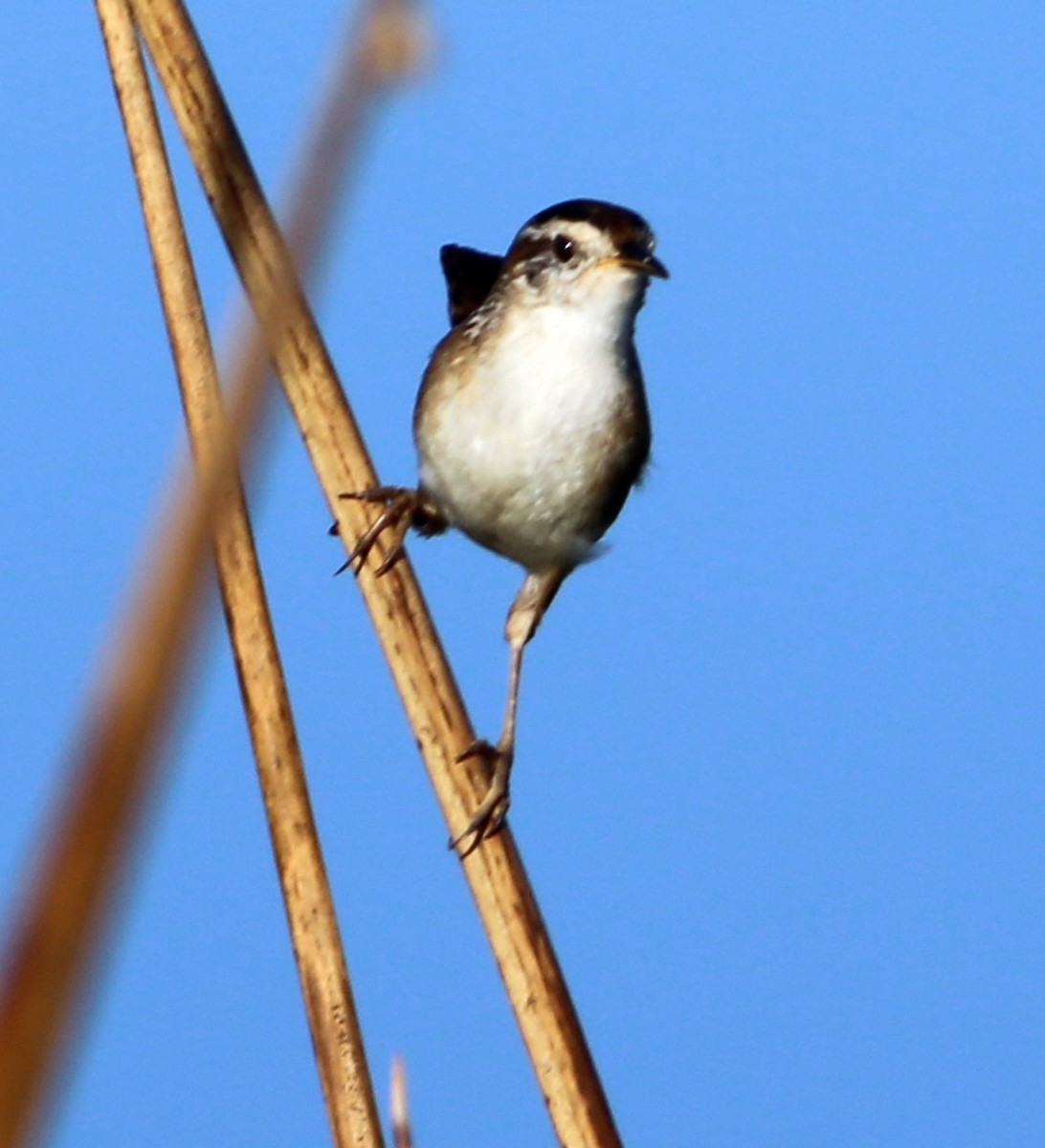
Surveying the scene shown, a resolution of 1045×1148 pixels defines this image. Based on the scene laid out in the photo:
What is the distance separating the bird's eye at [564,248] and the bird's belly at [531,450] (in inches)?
8.0

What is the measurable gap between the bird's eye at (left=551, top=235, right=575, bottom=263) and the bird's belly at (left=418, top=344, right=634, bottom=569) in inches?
8.0

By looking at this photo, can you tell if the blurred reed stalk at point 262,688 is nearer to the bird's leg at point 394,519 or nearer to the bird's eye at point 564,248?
the bird's leg at point 394,519

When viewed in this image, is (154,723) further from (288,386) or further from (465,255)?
(465,255)

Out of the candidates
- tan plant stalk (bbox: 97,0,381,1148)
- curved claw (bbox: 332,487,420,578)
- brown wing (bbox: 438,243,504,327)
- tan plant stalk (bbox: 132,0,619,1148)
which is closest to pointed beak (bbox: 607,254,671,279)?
brown wing (bbox: 438,243,504,327)

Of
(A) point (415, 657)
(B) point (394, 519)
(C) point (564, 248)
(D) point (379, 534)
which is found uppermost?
(C) point (564, 248)

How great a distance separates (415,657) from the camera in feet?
6.33

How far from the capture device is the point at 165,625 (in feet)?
0.88

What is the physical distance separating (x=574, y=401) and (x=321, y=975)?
1.46 m

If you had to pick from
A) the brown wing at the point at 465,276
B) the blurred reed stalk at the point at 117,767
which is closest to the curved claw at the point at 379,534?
the brown wing at the point at 465,276

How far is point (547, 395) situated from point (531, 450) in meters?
0.09

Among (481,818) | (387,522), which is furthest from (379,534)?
(481,818)

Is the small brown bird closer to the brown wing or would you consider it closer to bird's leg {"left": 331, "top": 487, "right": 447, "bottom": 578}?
bird's leg {"left": 331, "top": 487, "right": 447, "bottom": 578}

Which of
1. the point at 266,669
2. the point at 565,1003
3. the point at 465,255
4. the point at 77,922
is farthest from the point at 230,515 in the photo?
the point at 465,255

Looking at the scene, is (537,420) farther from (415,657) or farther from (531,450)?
(415,657)
